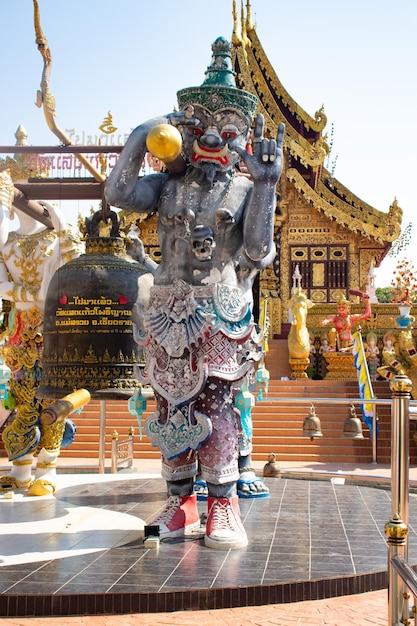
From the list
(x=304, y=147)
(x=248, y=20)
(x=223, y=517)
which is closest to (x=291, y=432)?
(x=223, y=517)

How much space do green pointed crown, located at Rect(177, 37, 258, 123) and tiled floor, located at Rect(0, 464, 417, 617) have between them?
8.50 feet

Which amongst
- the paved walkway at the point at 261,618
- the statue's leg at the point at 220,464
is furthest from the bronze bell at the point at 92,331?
the paved walkway at the point at 261,618

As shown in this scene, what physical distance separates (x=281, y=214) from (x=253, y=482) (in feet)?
52.8

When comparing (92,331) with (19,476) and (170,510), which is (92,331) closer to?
(170,510)

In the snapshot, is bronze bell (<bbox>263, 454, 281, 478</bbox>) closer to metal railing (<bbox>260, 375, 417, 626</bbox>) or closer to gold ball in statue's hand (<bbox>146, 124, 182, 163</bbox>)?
gold ball in statue's hand (<bbox>146, 124, 182, 163</bbox>)

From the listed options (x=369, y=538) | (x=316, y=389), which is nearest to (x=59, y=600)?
(x=369, y=538)

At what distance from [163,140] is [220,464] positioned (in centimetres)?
187

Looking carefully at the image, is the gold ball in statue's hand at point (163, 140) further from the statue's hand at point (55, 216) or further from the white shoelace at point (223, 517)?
the white shoelace at point (223, 517)

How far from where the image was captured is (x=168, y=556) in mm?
4223

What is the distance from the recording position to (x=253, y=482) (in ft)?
20.6

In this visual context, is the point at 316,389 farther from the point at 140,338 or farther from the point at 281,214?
the point at 140,338

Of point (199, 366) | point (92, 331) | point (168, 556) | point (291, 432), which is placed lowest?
point (168, 556)

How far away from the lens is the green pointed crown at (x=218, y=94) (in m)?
4.68

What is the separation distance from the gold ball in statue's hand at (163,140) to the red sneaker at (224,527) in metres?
2.01
